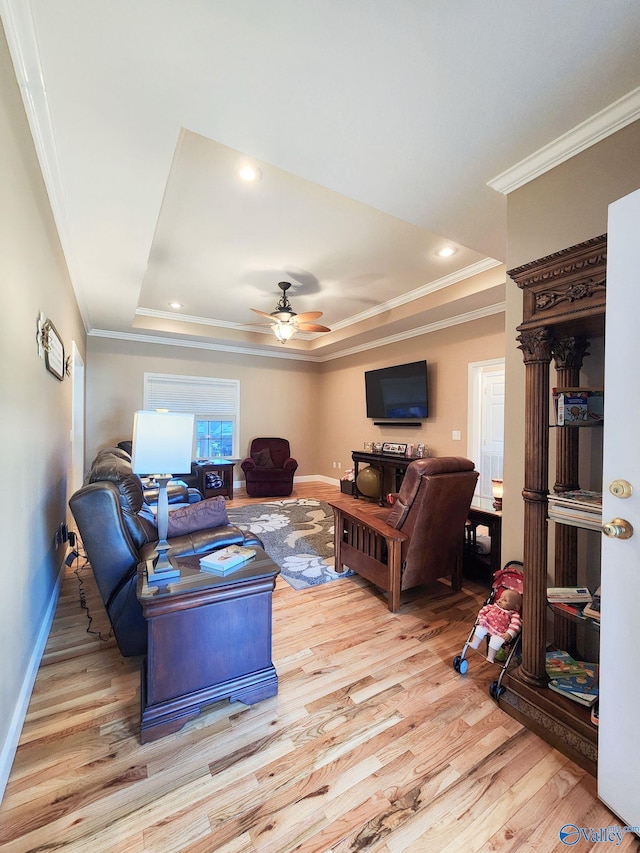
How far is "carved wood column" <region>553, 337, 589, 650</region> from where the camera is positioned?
5.51 feet

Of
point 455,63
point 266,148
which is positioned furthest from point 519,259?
point 266,148

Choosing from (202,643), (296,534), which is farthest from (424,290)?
(202,643)

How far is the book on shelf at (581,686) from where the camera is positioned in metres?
1.43

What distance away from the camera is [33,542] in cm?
179

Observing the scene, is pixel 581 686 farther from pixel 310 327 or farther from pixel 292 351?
pixel 292 351

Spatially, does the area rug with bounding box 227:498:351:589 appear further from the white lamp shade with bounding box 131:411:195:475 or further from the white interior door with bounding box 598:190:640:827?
the white interior door with bounding box 598:190:640:827

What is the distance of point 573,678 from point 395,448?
4.07 metres

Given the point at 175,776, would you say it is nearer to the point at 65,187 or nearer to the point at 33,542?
the point at 33,542

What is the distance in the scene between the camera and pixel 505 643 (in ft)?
5.83

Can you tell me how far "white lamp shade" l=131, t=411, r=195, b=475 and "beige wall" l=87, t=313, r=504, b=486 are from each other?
3.99 metres

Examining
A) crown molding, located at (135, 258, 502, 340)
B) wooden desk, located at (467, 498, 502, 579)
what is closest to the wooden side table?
crown molding, located at (135, 258, 502, 340)

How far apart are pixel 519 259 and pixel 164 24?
185cm

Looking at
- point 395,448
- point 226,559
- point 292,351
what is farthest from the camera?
point 292,351

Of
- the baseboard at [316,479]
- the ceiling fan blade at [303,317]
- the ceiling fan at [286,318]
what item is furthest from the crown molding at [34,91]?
the baseboard at [316,479]
